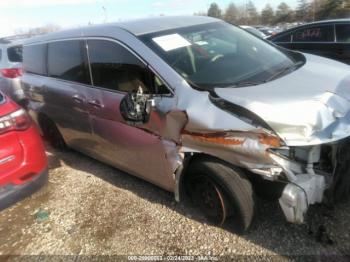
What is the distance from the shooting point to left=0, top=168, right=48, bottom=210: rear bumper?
2.70 meters

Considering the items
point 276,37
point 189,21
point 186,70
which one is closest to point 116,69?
point 186,70

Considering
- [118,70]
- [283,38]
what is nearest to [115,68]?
[118,70]

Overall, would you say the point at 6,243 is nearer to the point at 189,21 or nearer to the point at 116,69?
the point at 116,69

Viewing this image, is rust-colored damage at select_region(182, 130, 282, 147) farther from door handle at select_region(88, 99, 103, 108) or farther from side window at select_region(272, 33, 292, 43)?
side window at select_region(272, 33, 292, 43)

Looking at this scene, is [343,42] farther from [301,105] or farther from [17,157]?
[17,157]

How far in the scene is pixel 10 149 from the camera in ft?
9.15

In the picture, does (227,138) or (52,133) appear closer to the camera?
(227,138)

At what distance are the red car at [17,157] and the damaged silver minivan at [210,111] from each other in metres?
0.63

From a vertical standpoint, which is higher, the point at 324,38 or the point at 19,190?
the point at 324,38

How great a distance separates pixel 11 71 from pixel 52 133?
1.54 metres

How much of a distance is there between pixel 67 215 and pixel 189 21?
2.28 m


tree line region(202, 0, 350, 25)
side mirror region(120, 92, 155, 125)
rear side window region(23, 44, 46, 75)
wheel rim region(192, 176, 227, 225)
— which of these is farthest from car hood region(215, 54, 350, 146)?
tree line region(202, 0, 350, 25)

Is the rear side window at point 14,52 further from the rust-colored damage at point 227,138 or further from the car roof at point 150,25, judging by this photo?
the rust-colored damage at point 227,138

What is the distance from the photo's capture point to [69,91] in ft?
11.8
